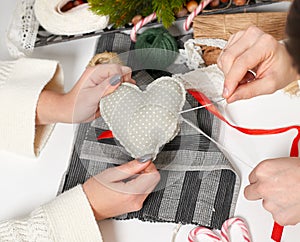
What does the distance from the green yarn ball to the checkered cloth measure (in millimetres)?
26

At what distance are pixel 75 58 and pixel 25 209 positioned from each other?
38cm

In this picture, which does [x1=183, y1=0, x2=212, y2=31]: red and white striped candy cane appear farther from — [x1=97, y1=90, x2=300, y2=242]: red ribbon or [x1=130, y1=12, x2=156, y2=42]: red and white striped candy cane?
[x1=97, y1=90, x2=300, y2=242]: red ribbon

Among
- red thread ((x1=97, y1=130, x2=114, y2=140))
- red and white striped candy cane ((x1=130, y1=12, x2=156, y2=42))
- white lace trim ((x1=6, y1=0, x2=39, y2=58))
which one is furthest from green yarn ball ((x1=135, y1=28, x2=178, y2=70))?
white lace trim ((x1=6, y1=0, x2=39, y2=58))

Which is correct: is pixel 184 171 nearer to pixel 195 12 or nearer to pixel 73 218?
pixel 73 218

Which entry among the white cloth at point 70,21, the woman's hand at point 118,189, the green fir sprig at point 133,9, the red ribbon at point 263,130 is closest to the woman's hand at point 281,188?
the red ribbon at point 263,130

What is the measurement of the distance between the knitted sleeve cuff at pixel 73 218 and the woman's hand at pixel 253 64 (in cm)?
31

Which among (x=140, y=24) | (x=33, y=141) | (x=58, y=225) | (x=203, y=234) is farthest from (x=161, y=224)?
(x=140, y=24)

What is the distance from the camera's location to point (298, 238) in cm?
116

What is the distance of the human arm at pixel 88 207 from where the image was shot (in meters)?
1.14

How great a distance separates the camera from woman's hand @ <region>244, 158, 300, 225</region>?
1.05m

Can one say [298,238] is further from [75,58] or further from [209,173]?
[75,58]

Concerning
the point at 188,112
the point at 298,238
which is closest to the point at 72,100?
the point at 188,112

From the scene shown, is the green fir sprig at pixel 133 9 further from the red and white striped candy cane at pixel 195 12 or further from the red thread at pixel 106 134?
the red thread at pixel 106 134

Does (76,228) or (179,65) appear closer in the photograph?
(76,228)
